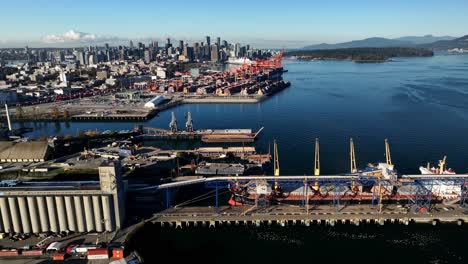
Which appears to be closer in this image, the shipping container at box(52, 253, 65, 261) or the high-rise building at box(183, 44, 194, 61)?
the shipping container at box(52, 253, 65, 261)

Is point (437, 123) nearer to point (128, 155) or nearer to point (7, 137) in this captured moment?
point (128, 155)

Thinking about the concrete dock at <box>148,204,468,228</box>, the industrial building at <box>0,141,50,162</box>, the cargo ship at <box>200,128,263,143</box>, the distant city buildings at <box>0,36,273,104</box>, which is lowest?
the concrete dock at <box>148,204,468,228</box>

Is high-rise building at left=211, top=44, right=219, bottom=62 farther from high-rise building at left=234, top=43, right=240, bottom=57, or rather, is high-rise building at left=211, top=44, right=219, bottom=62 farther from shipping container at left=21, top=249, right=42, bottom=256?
shipping container at left=21, top=249, right=42, bottom=256

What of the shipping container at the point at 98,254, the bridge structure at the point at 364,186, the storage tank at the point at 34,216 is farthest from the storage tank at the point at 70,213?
the bridge structure at the point at 364,186

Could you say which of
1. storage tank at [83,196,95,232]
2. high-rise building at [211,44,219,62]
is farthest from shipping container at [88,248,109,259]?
high-rise building at [211,44,219,62]

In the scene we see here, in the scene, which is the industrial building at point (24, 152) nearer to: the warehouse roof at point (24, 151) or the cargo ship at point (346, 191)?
the warehouse roof at point (24, 151)

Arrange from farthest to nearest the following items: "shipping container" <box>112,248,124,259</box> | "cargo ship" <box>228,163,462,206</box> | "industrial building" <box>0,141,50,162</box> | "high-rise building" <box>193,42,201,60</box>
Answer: "high-rise building" <box>193,42,201,60</box> < "industrial building" <box>0,141,50,162</box> < "cargo ship" <box>228,163,462,206</box> < "shipping container" <box>112,248,124,259</box>

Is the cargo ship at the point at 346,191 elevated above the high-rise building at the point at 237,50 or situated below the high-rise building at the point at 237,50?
below

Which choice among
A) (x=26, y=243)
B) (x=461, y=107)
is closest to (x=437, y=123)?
(x=461, y=107)
